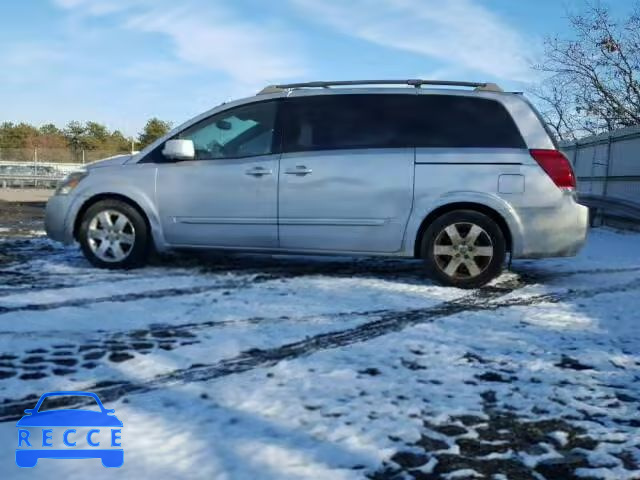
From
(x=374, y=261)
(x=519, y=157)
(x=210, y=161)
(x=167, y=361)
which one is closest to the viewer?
(x=167, y=361)

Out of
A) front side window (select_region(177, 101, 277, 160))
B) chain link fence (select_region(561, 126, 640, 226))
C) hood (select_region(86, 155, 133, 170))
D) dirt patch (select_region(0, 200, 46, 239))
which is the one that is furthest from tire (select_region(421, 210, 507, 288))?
chain link fence (select_region(561, 126, 640, 226))

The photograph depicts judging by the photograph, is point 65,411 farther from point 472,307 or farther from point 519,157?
point 519,157

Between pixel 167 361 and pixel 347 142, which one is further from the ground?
pixel 347 142

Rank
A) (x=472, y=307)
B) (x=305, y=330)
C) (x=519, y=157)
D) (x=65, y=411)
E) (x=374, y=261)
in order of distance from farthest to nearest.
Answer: (x=374, y=261) < (x=519, y=157) < (x=472, y=307) < (x=305, y=330) < (x=65, y=411)

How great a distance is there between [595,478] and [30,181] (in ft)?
107

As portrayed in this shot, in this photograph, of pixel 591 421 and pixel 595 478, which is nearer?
pixel 595 478

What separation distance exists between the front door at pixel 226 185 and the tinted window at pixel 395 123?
30 centimetres

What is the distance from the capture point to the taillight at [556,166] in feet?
16.8

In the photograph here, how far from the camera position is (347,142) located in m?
5.46

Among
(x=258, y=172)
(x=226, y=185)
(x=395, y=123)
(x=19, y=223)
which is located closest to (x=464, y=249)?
(x=395, y=123)

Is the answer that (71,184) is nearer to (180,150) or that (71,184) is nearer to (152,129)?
(180,150)

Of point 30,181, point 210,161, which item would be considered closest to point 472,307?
point 210,161

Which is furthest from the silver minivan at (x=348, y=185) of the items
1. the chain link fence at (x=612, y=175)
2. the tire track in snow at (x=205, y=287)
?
the chain link fence at (x=612, y=175)

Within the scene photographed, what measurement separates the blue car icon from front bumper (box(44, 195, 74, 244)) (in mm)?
3533
